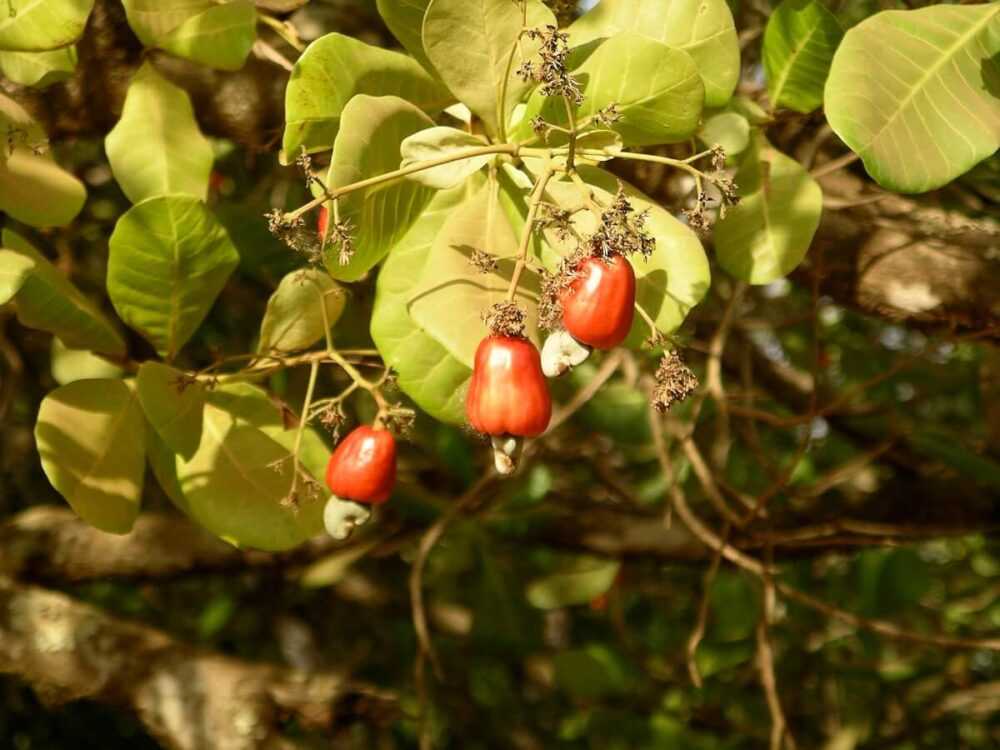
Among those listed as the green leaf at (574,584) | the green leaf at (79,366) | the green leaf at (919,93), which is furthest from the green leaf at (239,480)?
the green leaf at (574,584)

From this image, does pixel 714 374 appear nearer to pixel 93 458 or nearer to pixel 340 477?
→ pixel 340 477

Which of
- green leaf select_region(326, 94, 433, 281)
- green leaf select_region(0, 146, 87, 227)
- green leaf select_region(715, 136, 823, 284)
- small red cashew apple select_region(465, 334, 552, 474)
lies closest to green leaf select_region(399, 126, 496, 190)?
green leaf select_region(326, 94, 433, 281)

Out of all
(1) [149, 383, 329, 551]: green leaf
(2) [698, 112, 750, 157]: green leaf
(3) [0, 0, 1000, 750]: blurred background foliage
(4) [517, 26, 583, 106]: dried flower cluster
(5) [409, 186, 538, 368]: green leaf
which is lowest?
(3) [0, 0, 1000, 750]: blurred background foliage

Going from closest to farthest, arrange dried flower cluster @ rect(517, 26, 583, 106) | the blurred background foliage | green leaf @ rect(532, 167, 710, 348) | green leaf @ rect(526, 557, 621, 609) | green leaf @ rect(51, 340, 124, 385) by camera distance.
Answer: dried flower cluster @ rect(517, 26, 583, 106)
green leaf @ rect(532, 167, 710, 348)
green leaf @ rect(51, 340, 124, 385)
the blurred background foliage
green leaf @ rect(526, 557, 621, 609)

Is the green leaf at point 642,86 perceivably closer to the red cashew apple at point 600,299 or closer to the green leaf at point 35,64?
the red cashew apple at point 600,299

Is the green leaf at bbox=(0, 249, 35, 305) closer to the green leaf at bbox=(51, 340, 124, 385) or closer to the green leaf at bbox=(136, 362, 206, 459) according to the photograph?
the green leaf at bbox=(136, 362, 206, 459)

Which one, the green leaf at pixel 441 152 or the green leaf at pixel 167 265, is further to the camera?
the green leaf at pixel 167 265

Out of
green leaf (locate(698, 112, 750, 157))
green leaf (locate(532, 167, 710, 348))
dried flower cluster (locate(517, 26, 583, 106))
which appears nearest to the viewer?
dried flower cluster (locate(517, 26, 583, 106))
